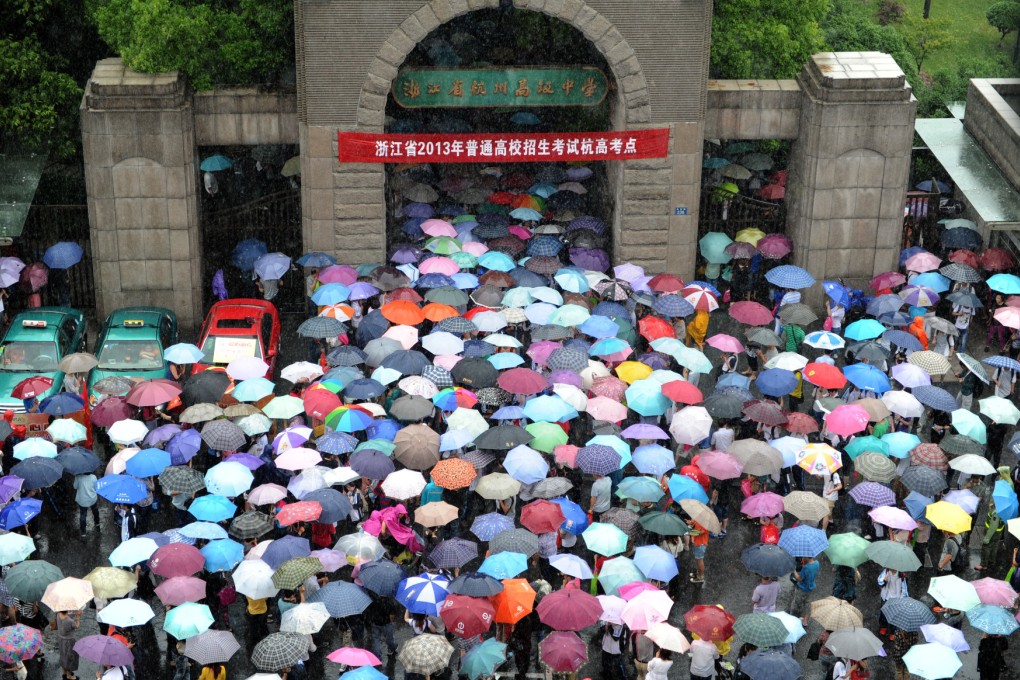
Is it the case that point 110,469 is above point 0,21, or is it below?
below

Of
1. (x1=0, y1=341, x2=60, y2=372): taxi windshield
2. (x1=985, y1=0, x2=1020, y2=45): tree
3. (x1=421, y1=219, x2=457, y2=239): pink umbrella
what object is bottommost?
(x1=0, y1=341, x2=60, y2=372): taxi windshield

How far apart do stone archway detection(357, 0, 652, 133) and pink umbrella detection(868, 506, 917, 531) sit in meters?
12.7

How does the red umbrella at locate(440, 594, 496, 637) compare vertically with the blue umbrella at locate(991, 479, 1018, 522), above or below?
below

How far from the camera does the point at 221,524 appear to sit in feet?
74.1

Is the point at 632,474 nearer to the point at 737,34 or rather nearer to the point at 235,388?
the point at 235,388

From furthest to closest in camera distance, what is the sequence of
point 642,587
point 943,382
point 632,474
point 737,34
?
1. point 737,34
2. point 943,382
3. point 632,474
4. point 642,587

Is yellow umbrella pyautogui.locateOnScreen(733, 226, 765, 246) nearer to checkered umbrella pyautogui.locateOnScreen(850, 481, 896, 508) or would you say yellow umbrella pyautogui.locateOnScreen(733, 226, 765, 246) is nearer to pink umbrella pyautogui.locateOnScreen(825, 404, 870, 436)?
pink umbrella pyautogui.locateOnScreen(825, 404, 870, 436)

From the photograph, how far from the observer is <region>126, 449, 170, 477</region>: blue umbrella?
2200cm

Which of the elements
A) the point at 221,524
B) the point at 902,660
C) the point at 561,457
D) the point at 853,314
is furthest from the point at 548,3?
the point at 902,660

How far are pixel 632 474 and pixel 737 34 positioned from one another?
1499 centimetres

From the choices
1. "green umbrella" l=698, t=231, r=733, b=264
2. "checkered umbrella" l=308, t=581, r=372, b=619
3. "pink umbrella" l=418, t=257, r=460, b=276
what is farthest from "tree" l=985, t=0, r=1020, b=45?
"checkered umbrella" l=308, t=581, r=372, b=619

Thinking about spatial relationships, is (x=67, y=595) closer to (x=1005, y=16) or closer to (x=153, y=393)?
(x=153, y=393)

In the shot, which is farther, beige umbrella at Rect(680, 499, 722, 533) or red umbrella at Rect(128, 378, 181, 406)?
red umbrella at Rect(128, 378, 181, 406)

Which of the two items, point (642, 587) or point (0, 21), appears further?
point (0, 21)
